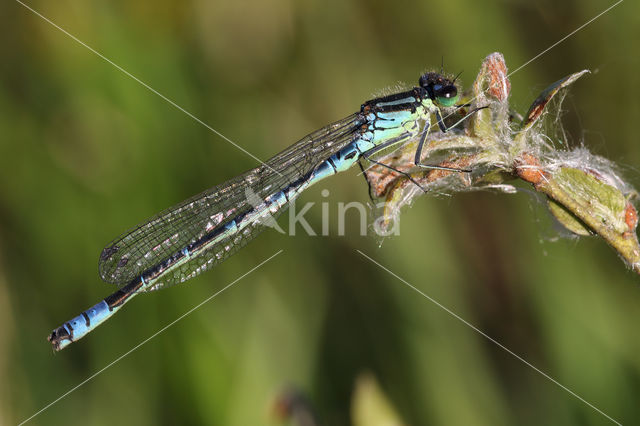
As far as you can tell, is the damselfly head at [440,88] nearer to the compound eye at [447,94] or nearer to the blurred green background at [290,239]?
the compound eye at [447,94]

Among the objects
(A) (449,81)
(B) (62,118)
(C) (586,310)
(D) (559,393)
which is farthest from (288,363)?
(B) (62,118)

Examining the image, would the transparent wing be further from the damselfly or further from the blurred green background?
the blurred green background

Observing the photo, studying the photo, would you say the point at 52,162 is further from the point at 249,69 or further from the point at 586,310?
the point at 586,310

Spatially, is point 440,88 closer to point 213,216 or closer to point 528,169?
point 528,169

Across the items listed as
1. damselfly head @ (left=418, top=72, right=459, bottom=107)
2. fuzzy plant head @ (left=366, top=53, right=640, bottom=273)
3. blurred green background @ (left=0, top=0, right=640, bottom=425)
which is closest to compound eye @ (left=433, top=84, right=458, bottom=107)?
damselfly head @ (left=418, top=72, right=459, bottom=107)

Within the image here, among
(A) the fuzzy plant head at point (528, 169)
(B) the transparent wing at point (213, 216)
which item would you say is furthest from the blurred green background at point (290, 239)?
(A) the fuzzy plant head at point (528, 169)

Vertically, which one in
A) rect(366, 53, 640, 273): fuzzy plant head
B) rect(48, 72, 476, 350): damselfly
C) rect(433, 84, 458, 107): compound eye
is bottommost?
rect(366, 53, 640, 273): fuzzy plant head
